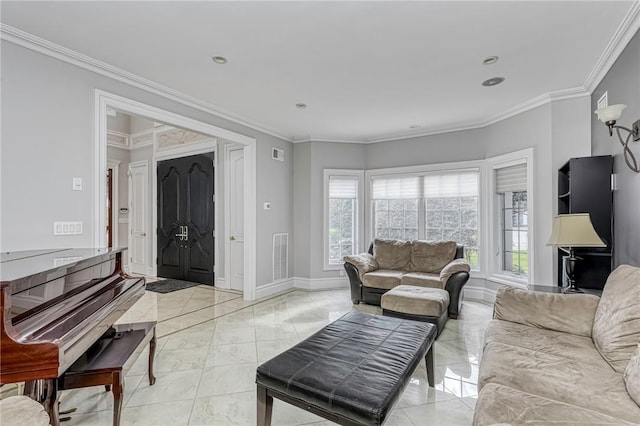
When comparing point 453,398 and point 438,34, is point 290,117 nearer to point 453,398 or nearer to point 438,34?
point 438,34

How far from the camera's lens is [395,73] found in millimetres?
3068

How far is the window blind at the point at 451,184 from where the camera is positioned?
488 centimetres

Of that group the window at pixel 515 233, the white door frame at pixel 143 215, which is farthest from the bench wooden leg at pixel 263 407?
the white door frame at pixel 143 215

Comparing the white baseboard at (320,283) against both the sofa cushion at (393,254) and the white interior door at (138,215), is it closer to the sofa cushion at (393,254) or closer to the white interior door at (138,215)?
the sofa cushion at (393,254)

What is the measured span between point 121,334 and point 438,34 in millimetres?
3205

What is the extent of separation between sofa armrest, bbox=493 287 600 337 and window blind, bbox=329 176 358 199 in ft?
11.3

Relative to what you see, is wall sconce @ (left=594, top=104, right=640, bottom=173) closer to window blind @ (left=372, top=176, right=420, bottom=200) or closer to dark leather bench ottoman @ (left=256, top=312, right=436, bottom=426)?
dark leather bench ottoman @ (left=256, top=312, right=436, bottom=426)

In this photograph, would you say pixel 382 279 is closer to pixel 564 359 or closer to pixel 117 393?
pixel 564 359

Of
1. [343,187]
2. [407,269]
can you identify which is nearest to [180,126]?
→ [343,187]

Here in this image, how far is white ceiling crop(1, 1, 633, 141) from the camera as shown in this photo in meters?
2.12

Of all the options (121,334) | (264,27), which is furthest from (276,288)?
(264,27)

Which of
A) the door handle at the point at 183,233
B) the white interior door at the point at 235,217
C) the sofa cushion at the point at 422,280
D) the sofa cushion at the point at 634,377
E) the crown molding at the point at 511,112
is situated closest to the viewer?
the sofa cushion at the point at 634,377

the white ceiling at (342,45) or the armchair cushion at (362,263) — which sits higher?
the white ceiling at (342,45)

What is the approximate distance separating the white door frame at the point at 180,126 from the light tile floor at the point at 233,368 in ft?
2.45
